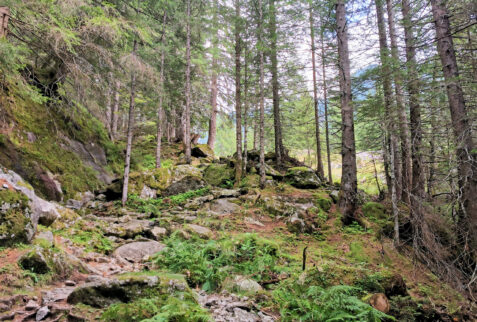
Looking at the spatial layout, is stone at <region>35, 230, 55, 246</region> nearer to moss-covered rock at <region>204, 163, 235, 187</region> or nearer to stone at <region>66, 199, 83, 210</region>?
stone at <region>66, 199, 83, 210</region>

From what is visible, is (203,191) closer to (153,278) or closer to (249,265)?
(249,265)

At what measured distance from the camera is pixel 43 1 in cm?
637

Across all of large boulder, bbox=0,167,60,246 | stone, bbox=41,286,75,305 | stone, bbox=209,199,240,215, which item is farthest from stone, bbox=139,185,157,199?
stone, bbox=41,286,75,305

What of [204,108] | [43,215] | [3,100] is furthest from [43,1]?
[204,108]

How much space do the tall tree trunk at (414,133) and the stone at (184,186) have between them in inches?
361

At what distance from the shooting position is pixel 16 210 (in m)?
4.46

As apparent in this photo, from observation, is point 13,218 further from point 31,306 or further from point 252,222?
point 252,222

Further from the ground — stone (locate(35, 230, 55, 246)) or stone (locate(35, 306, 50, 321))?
stone (locate(35, 230, 55, 246))

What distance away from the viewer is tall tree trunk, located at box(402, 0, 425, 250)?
212 inches

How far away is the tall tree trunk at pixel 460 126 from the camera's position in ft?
18.1

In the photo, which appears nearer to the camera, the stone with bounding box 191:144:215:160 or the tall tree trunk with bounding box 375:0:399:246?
the tall tree trunk with bounding box 375:0:399:246

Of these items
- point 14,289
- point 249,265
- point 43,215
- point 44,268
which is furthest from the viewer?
point 43,215

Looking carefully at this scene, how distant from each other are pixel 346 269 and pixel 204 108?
18.7m

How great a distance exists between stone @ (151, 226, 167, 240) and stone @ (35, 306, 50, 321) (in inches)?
156
